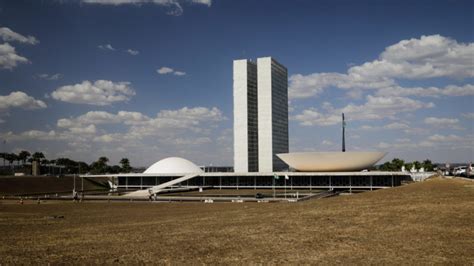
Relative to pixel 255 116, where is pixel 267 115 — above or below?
below

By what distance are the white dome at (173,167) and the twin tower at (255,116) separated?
18489 millimetres

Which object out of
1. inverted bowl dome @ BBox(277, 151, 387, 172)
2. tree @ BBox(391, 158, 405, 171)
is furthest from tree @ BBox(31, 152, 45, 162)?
tree @ BBox(391, 158, 405, 171)

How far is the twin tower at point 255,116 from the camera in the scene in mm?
125688

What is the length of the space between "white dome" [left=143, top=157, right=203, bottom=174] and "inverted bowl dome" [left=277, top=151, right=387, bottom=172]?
31.0 m

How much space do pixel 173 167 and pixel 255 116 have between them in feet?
107

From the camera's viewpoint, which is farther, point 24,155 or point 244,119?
point 24,155

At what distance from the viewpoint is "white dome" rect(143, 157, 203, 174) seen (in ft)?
351

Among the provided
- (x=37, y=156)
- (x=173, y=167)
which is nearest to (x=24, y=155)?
(x=37, y=156)

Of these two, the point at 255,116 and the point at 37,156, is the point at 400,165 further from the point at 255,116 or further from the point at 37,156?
the point at 37,156

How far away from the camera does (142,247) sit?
17.2 m

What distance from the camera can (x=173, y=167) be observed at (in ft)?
358

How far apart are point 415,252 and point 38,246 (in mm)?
14749

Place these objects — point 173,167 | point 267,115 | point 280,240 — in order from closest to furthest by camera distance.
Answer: point 280,240 < point 173,167 < point 267,115

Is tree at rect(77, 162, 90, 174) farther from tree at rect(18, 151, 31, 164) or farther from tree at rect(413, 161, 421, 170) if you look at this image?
tree at rect(413, 161, 421, 170)
